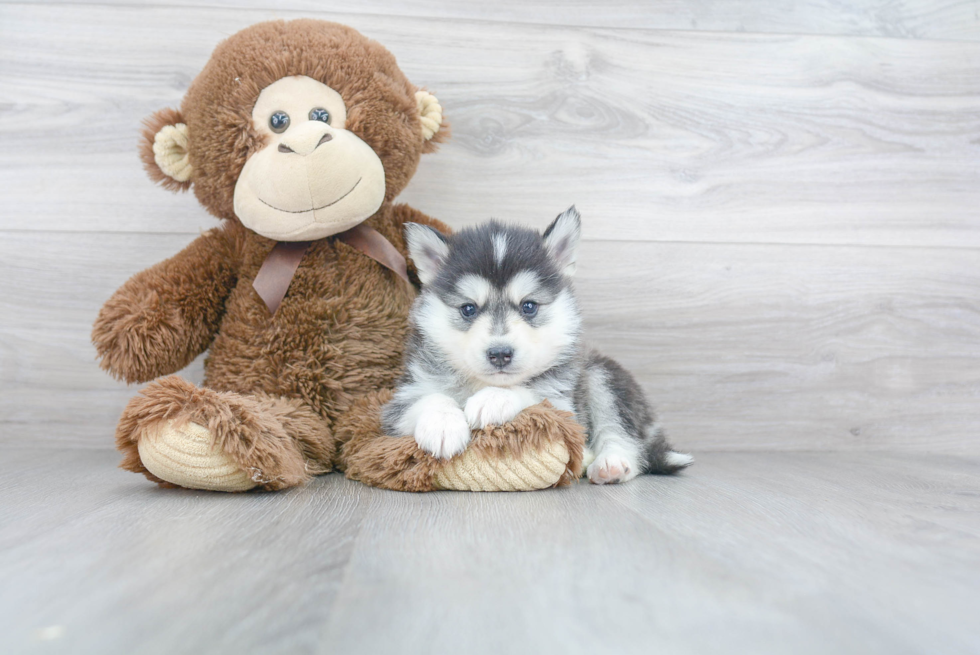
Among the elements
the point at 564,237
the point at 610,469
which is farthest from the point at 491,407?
the point at 564,237

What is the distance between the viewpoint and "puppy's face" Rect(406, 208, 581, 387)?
1440 mm

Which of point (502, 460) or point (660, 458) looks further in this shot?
point (660, 458)

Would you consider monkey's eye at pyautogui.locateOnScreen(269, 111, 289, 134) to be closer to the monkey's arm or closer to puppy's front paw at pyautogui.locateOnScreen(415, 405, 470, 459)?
the monkey's arm

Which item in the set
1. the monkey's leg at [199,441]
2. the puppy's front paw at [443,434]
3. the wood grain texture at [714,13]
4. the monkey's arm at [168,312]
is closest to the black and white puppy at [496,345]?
the puppy's front paw at [443,434]

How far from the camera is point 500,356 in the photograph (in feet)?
4.64

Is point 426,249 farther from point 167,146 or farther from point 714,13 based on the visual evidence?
point 714,13

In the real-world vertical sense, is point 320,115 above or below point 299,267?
above

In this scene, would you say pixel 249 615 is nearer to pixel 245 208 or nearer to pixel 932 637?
pixel 932 637

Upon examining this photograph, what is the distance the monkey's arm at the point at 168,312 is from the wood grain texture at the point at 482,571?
0.96 feet

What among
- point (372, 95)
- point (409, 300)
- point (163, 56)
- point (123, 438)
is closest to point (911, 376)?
point (409, 300)

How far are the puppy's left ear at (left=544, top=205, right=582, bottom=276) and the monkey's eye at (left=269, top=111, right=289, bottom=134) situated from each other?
2.13 ft

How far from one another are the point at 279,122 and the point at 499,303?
66cm

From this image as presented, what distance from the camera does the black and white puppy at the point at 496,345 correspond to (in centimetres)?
142

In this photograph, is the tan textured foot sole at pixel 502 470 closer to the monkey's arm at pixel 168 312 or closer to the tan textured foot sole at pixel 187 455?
the tan textured foot sole at pixel 187 455
